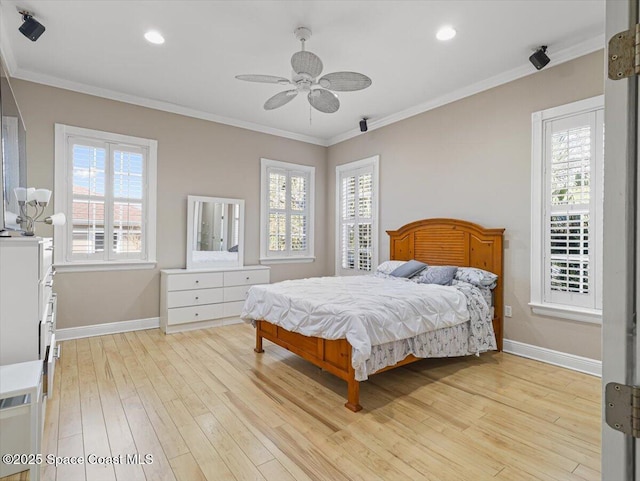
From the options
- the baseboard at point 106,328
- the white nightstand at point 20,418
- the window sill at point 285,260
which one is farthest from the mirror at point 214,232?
the white nightstand at point 20,418

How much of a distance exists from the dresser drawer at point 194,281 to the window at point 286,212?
1.05 meters

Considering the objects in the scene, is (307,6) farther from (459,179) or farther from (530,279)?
(530,279)

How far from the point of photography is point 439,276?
3725 mm

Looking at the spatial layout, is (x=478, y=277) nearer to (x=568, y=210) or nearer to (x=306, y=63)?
(x=568, y=210)

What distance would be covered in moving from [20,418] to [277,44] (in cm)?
334

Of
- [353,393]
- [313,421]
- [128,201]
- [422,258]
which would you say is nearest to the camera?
[313,421]

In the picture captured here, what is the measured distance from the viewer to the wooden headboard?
372 cm

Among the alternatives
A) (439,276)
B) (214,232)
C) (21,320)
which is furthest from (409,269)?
(21,320)

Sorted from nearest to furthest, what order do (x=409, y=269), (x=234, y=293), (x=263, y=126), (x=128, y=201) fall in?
(x=409, y=269) < (x=128, y=201) < (x=234, y=293) < (x=263, y=126)

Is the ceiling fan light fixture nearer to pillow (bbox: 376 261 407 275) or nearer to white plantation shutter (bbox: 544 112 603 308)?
white plantation shutter (bbox: 544 112 603 308)

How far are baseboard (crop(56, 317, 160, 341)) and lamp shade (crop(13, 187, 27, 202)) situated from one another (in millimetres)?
1763

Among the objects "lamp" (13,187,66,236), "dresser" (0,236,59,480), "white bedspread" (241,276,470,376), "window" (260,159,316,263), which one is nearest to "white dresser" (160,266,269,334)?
"window" (260,159,316,263)

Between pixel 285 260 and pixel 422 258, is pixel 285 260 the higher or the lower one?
the lower one

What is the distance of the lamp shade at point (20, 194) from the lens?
8.82 feet
